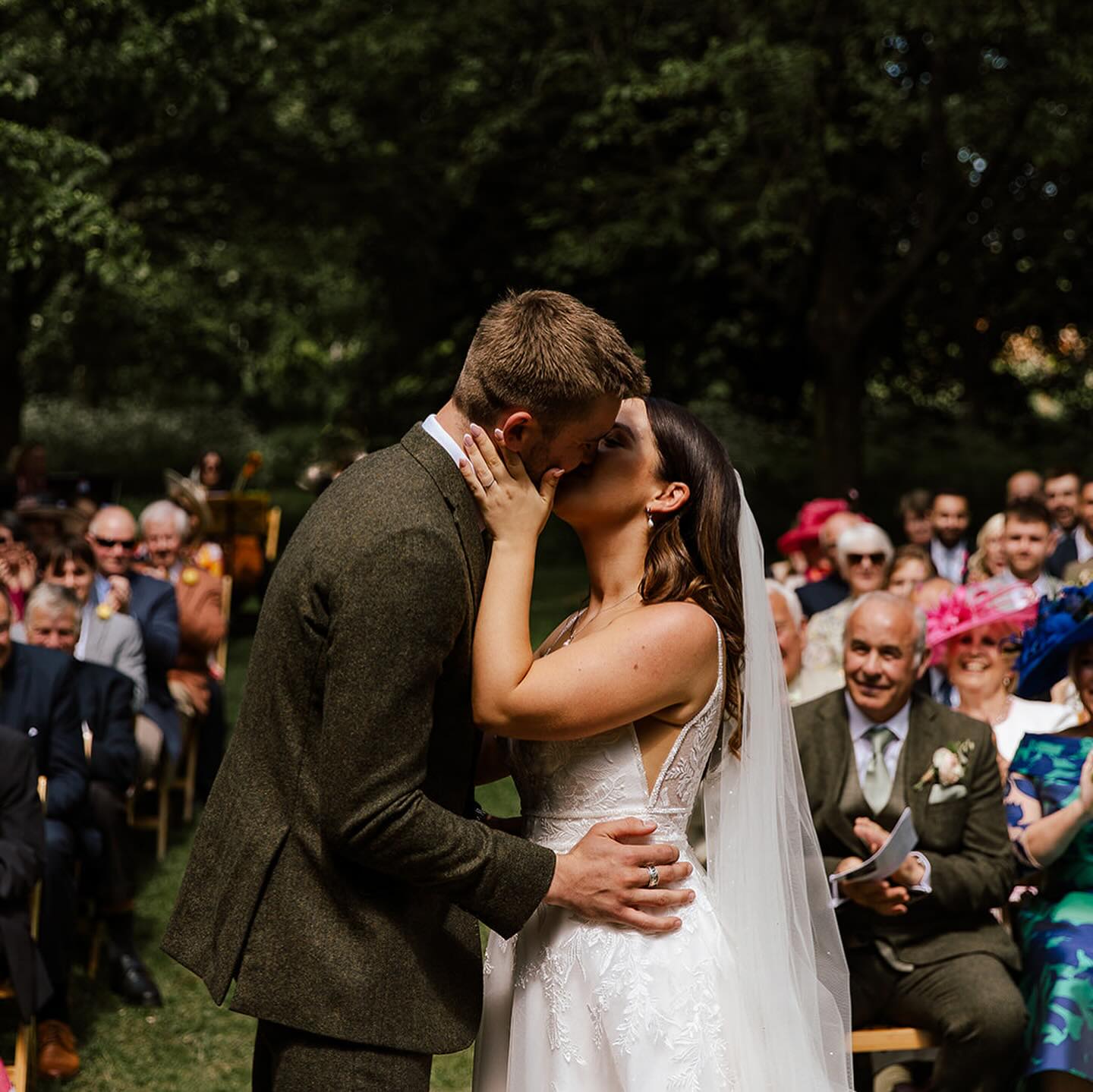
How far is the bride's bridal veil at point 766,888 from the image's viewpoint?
315cm

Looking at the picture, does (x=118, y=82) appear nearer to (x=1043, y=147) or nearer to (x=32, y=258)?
(x=32, y=258)

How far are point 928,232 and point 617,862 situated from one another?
14676mm

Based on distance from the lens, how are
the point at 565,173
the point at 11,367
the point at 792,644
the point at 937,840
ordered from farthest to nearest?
the point at 565,173 → the point at 11,367 → the point at 792,644 → the point at 937,840

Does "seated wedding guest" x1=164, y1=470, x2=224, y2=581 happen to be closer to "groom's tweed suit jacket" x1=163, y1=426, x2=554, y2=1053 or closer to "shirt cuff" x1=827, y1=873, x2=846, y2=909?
"shirt cuff" x1=827, y1=873, x2=846, y2=909

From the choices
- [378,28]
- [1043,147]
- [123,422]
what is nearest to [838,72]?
[1043,147]

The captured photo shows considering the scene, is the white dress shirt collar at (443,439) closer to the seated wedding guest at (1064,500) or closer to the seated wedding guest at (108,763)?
the seated wedding guest at (108,763)

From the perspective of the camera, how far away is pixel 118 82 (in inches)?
426

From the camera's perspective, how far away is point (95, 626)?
7.65 meters

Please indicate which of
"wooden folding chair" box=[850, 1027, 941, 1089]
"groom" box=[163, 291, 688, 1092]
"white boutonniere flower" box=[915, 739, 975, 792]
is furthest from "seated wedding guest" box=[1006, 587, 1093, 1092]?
"groom" box=[163, 291, 688, 1092]

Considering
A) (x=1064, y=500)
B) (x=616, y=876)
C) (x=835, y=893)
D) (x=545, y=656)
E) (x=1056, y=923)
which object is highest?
(x=1064, y=500)

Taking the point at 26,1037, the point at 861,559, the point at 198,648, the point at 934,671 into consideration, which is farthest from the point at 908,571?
the point at 26,1037

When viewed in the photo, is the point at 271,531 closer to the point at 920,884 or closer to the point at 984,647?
the point at 984,647

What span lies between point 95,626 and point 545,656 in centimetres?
513

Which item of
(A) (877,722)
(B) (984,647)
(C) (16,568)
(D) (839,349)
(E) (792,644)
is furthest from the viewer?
(D) (839,349)
